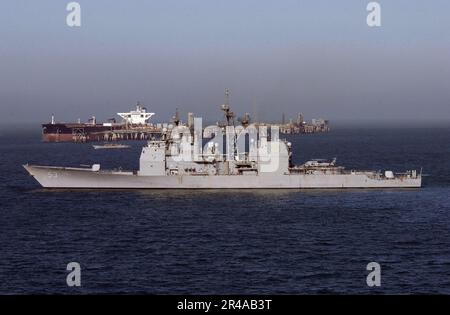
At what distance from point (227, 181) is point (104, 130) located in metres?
125

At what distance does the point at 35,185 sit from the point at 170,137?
1423cm

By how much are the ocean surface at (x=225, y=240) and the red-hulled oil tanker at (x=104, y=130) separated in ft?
365

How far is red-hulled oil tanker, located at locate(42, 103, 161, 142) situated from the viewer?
6801 inches

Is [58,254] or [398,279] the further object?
[58,254]

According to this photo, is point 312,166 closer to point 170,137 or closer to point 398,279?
point 170,137

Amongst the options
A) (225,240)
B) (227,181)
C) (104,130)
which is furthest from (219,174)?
(104,130)

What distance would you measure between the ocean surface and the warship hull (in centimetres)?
104

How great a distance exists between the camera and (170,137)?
62312mm

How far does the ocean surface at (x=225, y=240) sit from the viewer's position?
3005 cm

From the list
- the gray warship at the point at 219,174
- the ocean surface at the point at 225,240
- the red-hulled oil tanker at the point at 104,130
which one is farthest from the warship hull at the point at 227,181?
the red-hulled oil tanker at the point at 104,130

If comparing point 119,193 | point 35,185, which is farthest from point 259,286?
point 35,185

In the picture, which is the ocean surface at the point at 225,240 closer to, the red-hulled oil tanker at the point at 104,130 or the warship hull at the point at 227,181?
the warship hull at the point at 227,181

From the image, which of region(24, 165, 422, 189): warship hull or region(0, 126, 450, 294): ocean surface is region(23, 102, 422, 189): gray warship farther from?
region(0, 126, 450, 294): ocean surface
